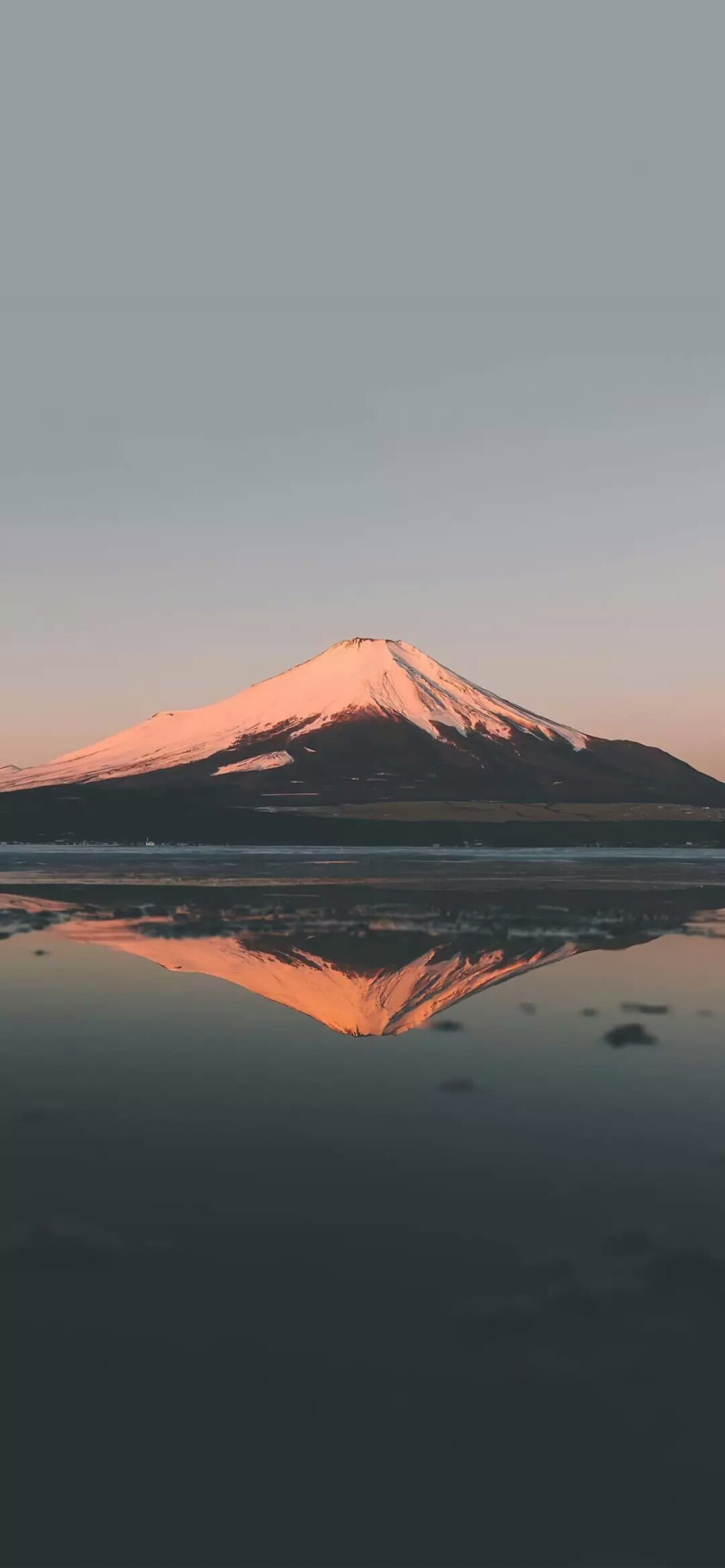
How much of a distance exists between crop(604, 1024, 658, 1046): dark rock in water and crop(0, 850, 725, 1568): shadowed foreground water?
0.10m

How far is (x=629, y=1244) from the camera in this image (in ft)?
34.4

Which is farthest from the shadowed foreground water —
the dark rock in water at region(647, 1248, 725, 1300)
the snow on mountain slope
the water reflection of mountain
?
the water reflection of mountain

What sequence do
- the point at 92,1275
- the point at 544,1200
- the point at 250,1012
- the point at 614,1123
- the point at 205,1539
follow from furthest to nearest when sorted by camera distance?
the point at 250,1012, the point at 614,1123, the point at 544,1200, the point at 92,1275, the point at 205,1539

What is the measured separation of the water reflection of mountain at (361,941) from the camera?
24.2 m

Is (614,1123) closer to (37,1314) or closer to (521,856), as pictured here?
(37,1314)

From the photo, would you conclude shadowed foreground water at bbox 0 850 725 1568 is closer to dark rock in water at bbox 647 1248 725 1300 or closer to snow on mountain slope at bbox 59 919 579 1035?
dark rock in water at bbox 647 1248 725 1300

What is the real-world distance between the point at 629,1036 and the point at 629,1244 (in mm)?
9668

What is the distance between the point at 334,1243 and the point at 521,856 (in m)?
111

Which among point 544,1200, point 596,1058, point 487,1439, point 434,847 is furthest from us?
point 434,847

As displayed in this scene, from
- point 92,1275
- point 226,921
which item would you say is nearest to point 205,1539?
point 92,1275

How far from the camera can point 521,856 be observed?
120 meters

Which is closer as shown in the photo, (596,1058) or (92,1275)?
(92,1275)

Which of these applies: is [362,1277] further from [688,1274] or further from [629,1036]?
[629,1036]

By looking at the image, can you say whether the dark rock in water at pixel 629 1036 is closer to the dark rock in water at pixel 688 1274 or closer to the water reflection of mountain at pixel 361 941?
the water reflection of mountain at pixel 361 941
